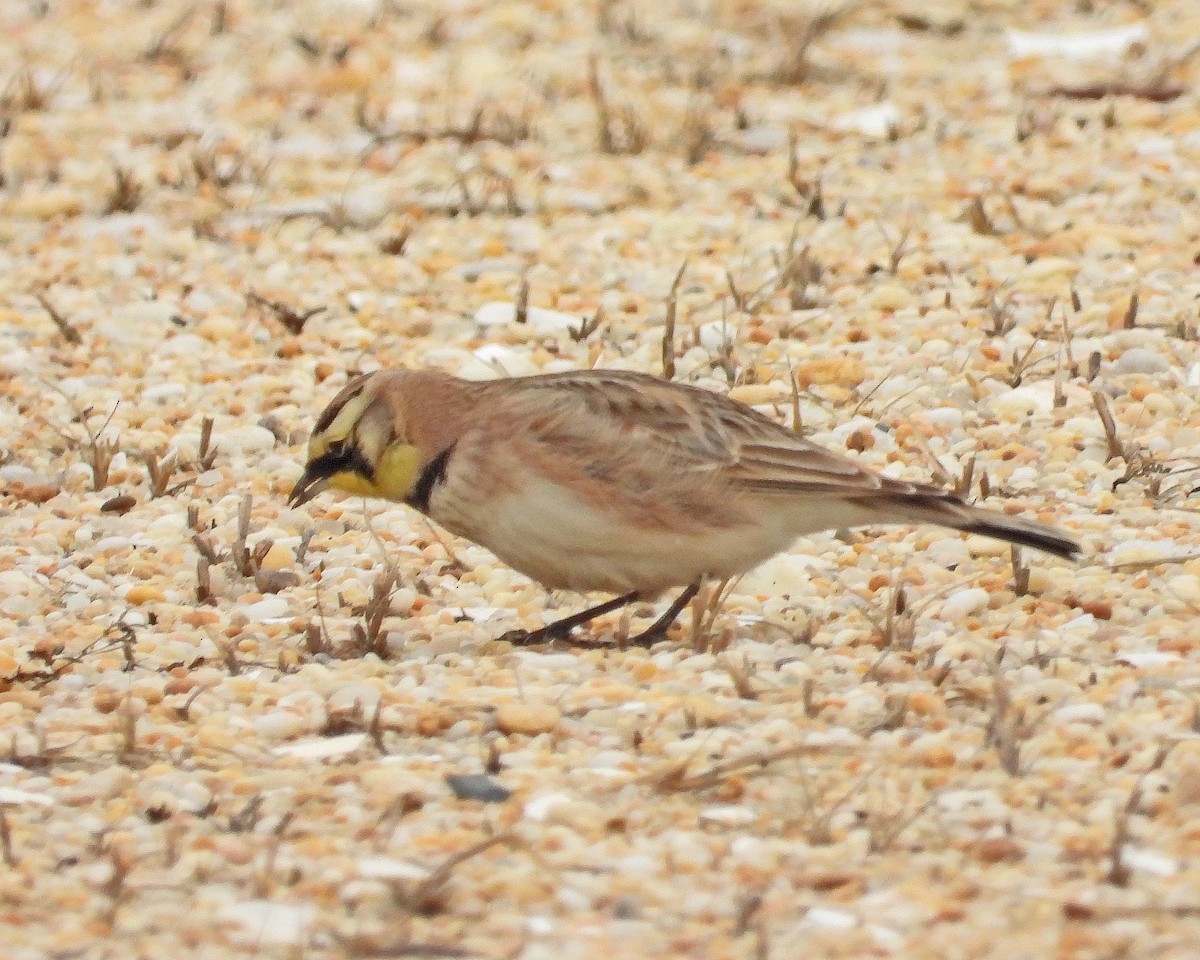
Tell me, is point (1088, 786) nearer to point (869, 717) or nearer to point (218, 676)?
point (869, 717)

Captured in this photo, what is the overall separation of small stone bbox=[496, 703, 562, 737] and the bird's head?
94 centimetres

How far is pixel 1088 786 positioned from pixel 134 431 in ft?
11.9

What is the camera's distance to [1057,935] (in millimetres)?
3393

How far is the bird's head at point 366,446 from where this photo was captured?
523 centimetres

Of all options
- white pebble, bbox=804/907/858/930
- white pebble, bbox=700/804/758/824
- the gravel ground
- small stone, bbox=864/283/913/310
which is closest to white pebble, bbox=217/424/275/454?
the gravel ground

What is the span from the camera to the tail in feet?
16.1

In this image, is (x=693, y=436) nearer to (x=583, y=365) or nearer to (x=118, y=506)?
(x=118, y=506)

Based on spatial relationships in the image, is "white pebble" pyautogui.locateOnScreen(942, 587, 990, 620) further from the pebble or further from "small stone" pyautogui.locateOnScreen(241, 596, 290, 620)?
the pebble

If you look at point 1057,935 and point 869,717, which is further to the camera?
point 869,717

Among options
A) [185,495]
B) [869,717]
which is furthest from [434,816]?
[185,495]

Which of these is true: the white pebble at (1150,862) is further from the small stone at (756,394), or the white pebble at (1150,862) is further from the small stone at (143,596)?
the small stone at (756,394)

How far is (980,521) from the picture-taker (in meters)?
4.96

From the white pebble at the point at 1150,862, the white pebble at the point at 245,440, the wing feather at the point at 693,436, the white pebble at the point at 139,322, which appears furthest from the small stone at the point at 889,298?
the white pebble at the point at 1150,862

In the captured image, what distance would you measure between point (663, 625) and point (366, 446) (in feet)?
2.65
